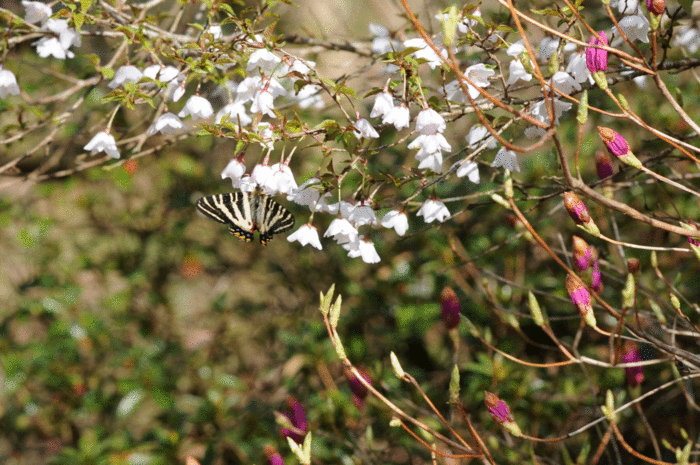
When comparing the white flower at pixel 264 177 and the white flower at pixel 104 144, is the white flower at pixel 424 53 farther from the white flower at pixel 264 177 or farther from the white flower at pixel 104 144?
the white flower at pixel 104 144

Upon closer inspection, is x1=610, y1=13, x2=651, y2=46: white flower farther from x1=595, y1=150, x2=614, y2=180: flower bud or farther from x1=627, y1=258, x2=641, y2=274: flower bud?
x1=627, y1=258, x2=641, y2=274: flower bud

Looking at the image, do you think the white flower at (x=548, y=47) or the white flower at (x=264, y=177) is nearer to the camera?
the white flower at (x=264, y=177)

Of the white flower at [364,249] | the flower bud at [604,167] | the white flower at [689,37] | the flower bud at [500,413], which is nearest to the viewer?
the flower bud at [500,413]

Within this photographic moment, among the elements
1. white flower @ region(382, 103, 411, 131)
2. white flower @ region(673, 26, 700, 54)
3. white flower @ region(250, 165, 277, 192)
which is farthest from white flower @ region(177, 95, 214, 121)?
white flower @ region(673, 26, 700, 54)

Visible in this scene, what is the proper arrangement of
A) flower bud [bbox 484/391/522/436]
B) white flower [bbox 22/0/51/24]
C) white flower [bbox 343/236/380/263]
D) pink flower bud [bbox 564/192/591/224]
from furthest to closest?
white flower [bbox 22/0/51/24] → white flower [bbox 343/236/380/263] → flower bud [bbox 484/391/522/436] → pink flower bud [bbox 564/192/591/224]

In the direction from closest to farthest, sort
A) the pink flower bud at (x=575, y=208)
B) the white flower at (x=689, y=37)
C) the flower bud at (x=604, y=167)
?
the pink flower bud at (x=575, y=208)
the flower bud at (x=604, y=167)
the white flower at (x=689, y=37)

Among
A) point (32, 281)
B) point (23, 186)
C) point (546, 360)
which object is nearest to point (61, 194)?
point (32, 281)

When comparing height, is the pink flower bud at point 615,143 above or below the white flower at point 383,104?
above

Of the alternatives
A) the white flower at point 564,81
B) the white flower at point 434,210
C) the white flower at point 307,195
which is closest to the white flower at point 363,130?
the white flower at point 307,195
